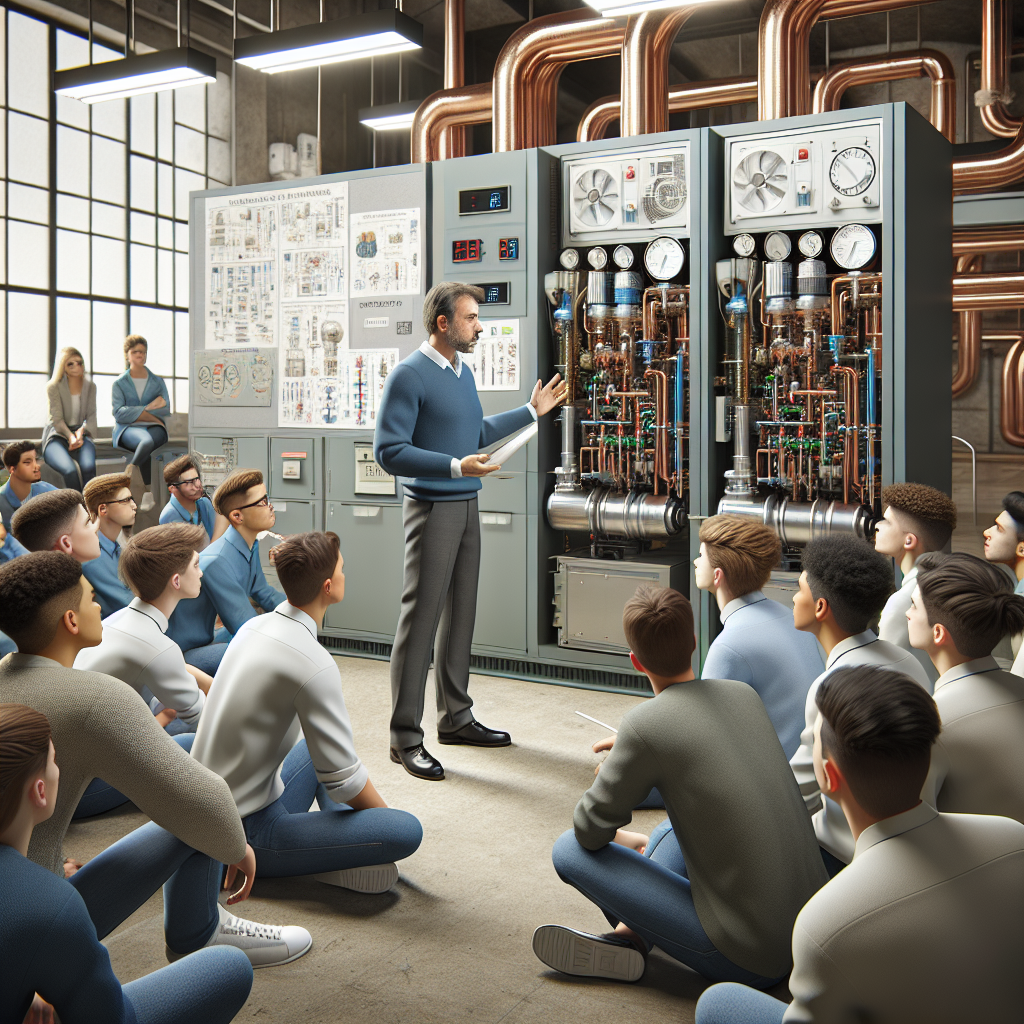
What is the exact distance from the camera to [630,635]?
2.25 m

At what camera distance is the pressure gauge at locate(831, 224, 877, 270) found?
4477mm

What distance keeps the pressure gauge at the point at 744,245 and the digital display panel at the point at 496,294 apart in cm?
116

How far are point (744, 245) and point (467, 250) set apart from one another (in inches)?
56.4

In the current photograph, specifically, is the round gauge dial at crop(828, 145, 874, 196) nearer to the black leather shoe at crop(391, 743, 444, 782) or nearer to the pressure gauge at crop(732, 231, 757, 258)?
the pressure gauge at crop(732, 231, 757, 258)

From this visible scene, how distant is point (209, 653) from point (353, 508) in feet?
6.40

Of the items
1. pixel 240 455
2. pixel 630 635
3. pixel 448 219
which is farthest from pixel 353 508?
pixel 630 635

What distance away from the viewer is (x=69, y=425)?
24.4 feet

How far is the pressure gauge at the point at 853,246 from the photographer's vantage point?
14.7 ft

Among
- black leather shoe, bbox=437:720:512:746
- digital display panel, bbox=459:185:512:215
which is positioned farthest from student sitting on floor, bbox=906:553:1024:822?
digital display panel, bbox=459:185:512:215

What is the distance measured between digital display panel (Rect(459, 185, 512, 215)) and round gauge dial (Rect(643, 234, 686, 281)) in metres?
0.80

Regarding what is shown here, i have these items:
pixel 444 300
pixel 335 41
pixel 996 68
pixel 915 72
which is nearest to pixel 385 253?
pixel 335 41

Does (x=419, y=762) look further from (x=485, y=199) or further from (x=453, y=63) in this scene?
(x=453, y=63)

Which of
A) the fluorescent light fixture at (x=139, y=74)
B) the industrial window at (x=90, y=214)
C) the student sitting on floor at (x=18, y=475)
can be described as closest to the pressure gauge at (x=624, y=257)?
the fluorescent light fixture at (x=139, y=74)

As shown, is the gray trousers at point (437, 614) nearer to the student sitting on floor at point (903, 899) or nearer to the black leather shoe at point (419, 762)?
the black leather shoe at point (419, 762)
